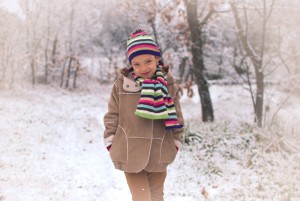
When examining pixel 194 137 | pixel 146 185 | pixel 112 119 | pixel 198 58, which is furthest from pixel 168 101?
pixel 198 58

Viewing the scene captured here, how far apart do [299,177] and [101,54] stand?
116ft

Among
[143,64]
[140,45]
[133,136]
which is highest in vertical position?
[140,45]

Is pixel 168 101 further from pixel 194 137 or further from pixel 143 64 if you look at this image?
pixel 194 137

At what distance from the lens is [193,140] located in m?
9.34

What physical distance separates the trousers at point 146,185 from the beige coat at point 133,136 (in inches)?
5.7

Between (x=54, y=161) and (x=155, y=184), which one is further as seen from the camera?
(x=54, y=161)

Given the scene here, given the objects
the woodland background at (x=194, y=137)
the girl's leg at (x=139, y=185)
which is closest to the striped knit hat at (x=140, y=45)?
the girl's leg at (x=139, y=185)

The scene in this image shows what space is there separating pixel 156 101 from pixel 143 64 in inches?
14.2

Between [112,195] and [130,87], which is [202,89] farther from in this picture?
[130,87]

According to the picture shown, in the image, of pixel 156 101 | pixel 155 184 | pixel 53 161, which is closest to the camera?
pixel 156 101

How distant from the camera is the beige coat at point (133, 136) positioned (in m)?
3.25

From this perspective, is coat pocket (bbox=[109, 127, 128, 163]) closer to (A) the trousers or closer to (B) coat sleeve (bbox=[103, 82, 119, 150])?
(B) coat sleeve (bbox=[103, 82, 119, 150])

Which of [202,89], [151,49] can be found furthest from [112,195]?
[202,89]

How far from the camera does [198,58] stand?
1196 centimetres
